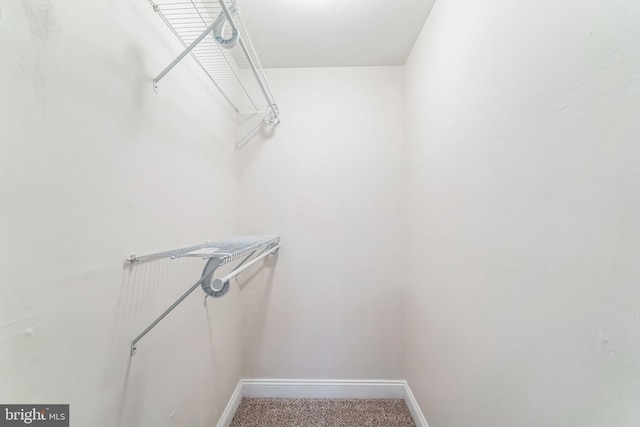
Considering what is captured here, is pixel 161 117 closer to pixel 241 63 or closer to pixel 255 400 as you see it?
pixel 241 63

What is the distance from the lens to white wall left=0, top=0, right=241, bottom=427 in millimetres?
507

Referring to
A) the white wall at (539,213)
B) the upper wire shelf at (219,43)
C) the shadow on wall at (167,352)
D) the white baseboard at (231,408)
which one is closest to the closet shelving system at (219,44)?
the upper wire shelf at (219,43)

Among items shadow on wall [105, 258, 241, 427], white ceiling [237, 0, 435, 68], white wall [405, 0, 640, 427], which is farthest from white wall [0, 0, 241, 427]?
white wall [405, 0, 640, 427]

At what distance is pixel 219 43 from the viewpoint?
92 cm

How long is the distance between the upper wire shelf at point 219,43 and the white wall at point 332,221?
0.69 feet

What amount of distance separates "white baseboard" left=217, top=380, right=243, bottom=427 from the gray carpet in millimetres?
36

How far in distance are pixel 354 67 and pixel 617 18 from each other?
162cm

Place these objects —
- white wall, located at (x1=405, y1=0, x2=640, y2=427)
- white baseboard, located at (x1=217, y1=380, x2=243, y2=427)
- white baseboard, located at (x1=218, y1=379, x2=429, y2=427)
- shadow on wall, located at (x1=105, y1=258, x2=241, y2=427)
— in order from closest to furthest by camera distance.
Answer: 1. white wall, located at (x1=405, y1=0, x2=640, y2=427)
2. shadow on wall, located at (x1=105, y1=258, x2=241, y2=427)
3. white baseboard, located at (x1=217, y1=380, x2=243, y2=427)
4. white baseboard, located at (x1=218, y1=379, x2=429, y2=427)

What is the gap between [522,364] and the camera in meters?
0.71

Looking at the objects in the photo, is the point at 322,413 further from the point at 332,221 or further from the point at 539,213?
the point at 539,213

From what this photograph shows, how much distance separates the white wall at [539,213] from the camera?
47 cm

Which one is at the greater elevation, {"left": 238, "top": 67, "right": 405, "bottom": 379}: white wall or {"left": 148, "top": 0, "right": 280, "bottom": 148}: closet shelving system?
{"left": 148, "top": 0, "right": 280, "bottom": 148}: closet shelving system

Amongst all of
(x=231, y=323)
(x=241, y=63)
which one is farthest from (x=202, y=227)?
(x=241, y=63)

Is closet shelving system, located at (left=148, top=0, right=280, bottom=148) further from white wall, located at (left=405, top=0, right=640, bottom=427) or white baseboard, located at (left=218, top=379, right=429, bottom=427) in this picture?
white baseboard, located at (left=218, top=379, right=429, bottom=427)
